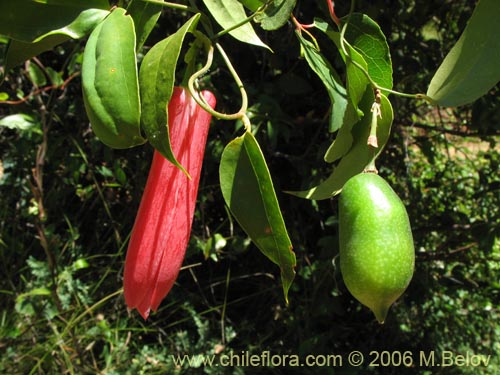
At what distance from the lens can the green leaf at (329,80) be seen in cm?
48

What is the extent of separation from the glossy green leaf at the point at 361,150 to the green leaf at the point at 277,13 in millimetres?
87

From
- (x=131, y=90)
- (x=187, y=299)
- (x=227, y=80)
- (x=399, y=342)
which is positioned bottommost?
(x=399, y=342)

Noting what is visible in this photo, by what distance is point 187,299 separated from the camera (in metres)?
1.44

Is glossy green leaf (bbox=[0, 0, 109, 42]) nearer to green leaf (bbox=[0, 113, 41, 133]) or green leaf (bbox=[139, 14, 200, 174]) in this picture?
green leaf (bbox=[139, 14, 200, 174])

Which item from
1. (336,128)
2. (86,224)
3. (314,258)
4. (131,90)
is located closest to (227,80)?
(314,258)

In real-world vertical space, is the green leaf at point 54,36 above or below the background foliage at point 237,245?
above

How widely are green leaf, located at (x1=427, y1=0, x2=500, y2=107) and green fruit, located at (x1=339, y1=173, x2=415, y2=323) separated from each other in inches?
3.4

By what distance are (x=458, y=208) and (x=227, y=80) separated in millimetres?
840

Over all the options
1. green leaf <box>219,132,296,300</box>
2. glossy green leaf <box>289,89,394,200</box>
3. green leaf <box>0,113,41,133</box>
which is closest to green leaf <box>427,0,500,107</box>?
glossy green leaf <box>289,89,394,200</box>

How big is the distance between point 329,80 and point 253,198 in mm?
168

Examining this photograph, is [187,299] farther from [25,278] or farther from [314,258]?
[25,278]

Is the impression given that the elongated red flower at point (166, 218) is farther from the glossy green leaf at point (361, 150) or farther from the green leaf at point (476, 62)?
the green leaf at point (476, 62)

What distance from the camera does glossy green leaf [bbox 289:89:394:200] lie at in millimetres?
433

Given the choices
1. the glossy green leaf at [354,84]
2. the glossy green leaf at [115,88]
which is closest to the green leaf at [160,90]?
the glossy green leaf at [115,88]
